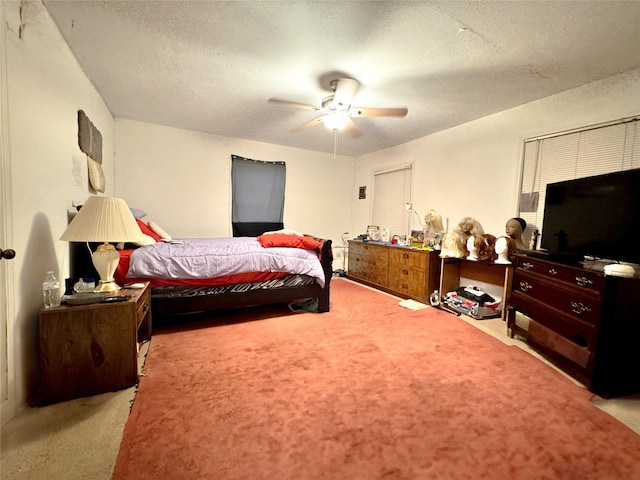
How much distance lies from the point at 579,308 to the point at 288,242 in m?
2.39

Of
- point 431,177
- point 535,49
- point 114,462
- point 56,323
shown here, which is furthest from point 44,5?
point 431,177

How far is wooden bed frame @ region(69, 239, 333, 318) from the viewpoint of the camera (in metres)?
2.24

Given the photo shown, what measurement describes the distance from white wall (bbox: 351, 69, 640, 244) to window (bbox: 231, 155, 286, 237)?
2001 millimetres

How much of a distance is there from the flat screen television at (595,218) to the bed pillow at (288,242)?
2127mm

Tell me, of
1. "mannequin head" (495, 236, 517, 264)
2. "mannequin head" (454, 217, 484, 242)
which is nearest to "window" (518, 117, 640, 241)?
"mannequin head" (495, 236, 517, 264)

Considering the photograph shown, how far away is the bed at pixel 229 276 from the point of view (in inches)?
91.2

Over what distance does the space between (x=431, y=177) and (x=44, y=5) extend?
159 inches

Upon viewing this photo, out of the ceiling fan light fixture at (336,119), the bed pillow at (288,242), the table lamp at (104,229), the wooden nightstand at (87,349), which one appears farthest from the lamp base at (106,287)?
the ceiling fan light fixture at (336,119)

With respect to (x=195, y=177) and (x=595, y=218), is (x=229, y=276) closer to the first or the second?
(x=195, y=177)

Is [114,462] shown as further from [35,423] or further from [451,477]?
[451,477]

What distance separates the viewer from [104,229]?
1.67m

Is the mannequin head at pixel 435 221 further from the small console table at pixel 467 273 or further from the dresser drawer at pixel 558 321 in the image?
the dresser drawer at pixel 558 321

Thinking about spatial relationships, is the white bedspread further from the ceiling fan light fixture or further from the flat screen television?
the flat screen television

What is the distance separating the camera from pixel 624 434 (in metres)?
1.39
